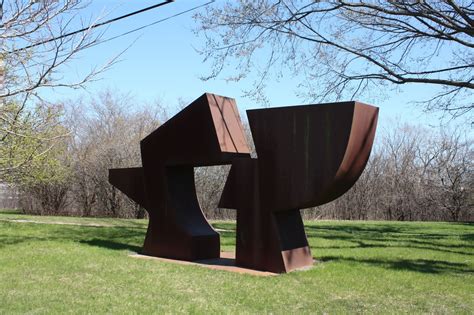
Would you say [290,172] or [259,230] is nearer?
[290,172]

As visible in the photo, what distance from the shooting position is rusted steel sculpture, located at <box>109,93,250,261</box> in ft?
32.1

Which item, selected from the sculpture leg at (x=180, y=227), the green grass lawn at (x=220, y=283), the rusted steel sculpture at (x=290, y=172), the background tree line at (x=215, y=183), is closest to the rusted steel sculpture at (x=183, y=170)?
the sculpture leg at (x=180, y=227)

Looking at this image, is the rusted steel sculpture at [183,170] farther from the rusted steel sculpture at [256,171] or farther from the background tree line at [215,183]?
the background tree line at [215,183]

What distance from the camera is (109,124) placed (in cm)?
3003

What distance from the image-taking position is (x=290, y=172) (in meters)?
8.83

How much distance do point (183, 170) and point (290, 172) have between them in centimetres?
296

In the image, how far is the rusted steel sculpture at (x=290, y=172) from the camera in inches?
326

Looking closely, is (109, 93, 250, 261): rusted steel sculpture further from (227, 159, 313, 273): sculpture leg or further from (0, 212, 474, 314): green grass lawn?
(0, 212, 474, 314): green grass lawn

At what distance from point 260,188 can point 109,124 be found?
2228 centimetres

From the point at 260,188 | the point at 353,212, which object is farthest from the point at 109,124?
the point at 260,188

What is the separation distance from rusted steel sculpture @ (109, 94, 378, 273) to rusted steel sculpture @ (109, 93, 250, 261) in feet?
0.06

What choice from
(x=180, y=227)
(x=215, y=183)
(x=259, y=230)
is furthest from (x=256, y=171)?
(x=215, y=183)

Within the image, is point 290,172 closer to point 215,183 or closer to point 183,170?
point 183,170

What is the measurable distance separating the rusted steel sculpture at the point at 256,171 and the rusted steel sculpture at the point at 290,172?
16 mm
